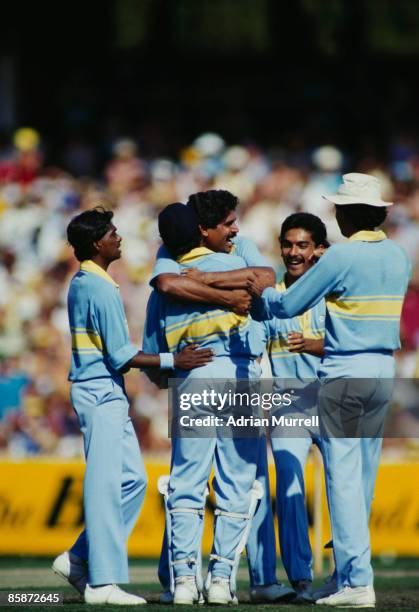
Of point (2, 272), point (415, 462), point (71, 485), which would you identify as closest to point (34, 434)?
point (71, 485)

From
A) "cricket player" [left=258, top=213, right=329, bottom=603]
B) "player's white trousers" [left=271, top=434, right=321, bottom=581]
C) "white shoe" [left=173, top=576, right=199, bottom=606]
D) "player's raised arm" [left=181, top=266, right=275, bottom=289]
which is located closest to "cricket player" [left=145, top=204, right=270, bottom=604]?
"white shoe" [left=173, top=576, right=199, bottom=606]

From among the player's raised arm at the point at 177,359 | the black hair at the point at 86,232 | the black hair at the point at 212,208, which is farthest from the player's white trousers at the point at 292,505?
the black hair at the point at 86,232

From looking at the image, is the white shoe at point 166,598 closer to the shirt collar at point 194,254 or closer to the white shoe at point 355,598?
the white shoe at point 355,598

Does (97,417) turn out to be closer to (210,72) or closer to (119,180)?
(119,180)

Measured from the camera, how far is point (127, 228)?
16594 millimetres

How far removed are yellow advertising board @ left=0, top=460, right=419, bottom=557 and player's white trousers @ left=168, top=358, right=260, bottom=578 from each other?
178 inches

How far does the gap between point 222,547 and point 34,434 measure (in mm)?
6902

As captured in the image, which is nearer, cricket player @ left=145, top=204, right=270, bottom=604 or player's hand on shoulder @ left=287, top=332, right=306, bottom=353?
cricket player @ left=145, top=204, right=270, bottom=604

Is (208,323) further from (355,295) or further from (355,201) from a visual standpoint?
(355,201)

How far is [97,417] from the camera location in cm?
770

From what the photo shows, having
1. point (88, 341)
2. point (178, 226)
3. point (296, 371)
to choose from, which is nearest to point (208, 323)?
point (178, 226)

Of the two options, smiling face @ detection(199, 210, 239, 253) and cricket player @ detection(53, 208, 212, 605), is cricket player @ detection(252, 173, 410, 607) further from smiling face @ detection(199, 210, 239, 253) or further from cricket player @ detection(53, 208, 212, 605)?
cricket player @ detection(53, 208, 212, 605)

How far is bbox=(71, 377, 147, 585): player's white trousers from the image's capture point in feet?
24.9

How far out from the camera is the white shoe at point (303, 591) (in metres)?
7.91
